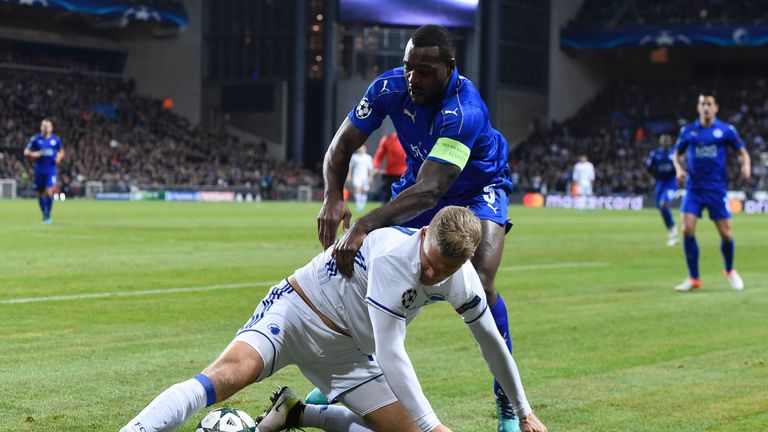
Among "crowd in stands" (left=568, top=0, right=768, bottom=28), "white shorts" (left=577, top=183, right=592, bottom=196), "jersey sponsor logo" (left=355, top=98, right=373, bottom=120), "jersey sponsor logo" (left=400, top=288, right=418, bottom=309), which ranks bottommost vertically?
"white shorts" (left=577, top=183, right=592, bottom=196)

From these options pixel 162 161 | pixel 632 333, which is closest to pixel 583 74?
pixel 162 161

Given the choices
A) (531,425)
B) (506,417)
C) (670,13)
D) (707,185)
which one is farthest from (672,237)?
(670,13)

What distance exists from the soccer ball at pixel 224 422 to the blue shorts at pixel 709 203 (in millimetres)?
10715

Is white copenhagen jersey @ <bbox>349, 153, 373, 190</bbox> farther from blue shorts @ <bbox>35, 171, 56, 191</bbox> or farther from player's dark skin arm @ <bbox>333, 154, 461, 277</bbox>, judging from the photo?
player's dark skin arm @ <bbox>333, 154, 461, 277</bbox>

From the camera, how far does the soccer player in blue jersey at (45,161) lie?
2652 cm

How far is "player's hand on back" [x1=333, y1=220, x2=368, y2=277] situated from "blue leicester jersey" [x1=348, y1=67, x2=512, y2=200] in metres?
0.88

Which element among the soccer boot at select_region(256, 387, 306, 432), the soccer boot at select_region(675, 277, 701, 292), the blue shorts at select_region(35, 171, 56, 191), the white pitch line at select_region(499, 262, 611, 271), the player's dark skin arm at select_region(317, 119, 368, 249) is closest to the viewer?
the soccer boot at select_region(256, 387, 306, 432)

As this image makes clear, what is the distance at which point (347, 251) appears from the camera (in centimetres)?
532

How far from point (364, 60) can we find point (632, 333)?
59197 millimetres

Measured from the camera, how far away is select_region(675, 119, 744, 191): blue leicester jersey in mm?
15047

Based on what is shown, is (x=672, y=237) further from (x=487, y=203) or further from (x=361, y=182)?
(x=487, y=203)

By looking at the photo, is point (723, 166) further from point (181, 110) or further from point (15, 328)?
point (181, 110)

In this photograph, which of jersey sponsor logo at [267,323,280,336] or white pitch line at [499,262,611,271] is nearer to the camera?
jersey sponsor logo at [267,323,280,336]

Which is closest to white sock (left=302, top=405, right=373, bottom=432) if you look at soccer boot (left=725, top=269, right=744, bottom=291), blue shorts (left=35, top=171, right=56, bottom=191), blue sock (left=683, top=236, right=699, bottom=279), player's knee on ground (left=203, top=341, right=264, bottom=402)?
player's knee on ground (left=203, top=341, right=264, bottom=402)
